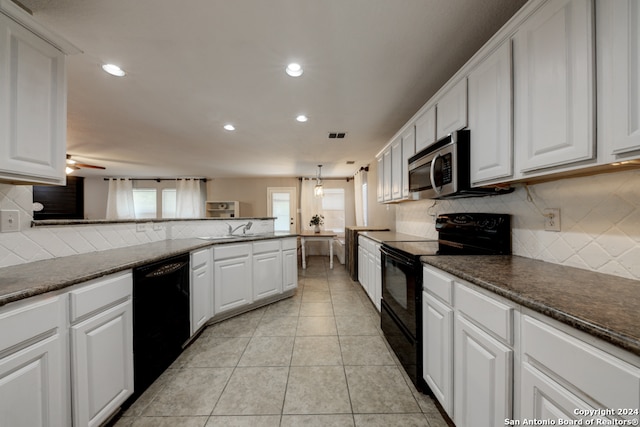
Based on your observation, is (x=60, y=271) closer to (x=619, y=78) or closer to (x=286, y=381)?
(x=286, y=381)

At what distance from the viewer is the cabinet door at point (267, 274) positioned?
9.24 ft

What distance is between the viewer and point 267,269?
2.94 meters

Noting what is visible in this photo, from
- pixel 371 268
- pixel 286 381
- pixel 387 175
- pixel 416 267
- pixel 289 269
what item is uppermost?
pixel 387 175

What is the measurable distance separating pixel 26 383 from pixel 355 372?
1722 mm

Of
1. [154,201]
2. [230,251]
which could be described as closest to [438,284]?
[230,251]

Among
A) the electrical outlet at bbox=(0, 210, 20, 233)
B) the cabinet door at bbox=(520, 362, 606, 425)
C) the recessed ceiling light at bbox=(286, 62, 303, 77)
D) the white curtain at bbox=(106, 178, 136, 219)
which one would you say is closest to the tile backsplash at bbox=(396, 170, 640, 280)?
the cabinet door at bbox=(520, 362, 606, 425)

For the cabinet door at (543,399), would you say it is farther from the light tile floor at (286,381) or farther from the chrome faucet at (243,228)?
the chrome faucet at (243,228)

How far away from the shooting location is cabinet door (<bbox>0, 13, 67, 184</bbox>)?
109cm

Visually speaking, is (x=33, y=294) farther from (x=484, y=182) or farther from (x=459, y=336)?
(x=484, y=182)

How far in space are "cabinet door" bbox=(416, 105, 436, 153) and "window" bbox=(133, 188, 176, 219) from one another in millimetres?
6943

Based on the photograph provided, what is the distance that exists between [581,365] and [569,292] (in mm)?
299

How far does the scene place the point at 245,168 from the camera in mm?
5496

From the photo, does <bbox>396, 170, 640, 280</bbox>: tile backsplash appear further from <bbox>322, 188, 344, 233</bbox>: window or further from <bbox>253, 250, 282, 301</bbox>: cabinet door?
<bbox>322, 188, 344, 233</bbox>: window

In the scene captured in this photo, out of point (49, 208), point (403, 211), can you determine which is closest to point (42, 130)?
point (403, 211)
